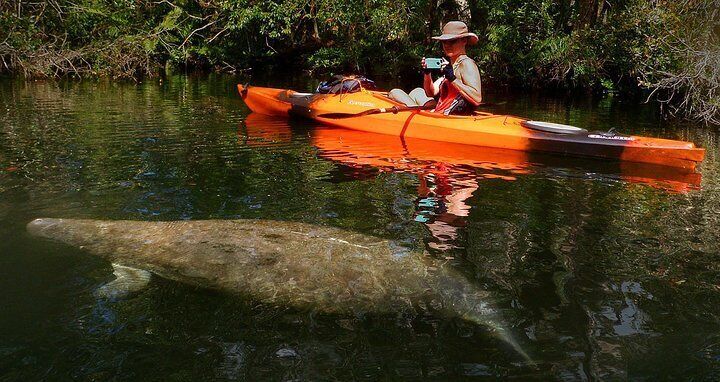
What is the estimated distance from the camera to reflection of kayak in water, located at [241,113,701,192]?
24.1 feet

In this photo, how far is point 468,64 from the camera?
8.55m

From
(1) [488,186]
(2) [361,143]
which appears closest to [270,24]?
(2) [361,143]

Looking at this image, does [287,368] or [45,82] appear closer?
[287,368]

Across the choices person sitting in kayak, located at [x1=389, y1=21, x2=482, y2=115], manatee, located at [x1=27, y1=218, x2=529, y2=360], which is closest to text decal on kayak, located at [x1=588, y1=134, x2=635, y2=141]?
person sitting in kayak, located at [x1=389, y1=21, x2=482, y2=115]

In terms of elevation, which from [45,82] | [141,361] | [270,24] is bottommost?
[141,361]

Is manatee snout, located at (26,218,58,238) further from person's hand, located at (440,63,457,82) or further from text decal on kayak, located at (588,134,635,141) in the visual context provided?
text decal on kayak, located at (588,134,635,141)

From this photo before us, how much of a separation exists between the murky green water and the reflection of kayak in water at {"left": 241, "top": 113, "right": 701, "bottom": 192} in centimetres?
5

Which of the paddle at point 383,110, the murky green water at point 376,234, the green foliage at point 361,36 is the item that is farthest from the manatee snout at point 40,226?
the green foliage at point 361,36

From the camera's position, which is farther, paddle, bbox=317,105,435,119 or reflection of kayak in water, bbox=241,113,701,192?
paddle, bbox=317,105,435,119

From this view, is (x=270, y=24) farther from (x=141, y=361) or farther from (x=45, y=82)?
(x=141, y=361)

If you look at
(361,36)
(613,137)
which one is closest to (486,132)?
(613,137)

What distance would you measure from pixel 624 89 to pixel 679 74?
444cm

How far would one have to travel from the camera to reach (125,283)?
4.09 m

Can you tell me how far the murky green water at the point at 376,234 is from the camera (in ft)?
10.8
